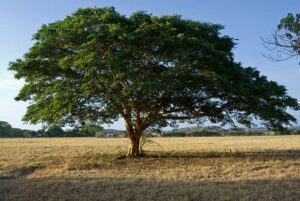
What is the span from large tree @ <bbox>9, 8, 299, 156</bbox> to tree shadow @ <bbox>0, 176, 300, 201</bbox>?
5743 millimetres

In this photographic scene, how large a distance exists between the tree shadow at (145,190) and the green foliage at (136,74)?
574 centimetres

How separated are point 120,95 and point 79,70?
248 cm

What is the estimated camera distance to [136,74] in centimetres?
1820

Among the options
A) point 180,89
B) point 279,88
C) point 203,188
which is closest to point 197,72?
point 180,89

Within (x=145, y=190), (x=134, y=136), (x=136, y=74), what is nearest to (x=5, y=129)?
(x=134, y=136)

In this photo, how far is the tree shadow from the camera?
1009cm

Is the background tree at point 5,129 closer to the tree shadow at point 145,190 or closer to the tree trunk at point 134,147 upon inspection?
the tree trunk at point 134,147

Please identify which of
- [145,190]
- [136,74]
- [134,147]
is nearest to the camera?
[145,190]

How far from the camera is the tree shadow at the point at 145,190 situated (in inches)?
397

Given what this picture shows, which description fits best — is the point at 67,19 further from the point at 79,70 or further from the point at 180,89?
the point at 180,89

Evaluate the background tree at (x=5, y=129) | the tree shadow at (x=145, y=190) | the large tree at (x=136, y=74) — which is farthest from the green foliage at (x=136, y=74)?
the background tree at (x=5, y=129)

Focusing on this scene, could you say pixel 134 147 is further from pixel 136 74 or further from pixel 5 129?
pixel 5 129

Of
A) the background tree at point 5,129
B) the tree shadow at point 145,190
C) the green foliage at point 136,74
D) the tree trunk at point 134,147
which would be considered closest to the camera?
the tree shadow at point 145,190

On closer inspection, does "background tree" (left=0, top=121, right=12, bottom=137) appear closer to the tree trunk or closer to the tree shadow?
the tree trunk
